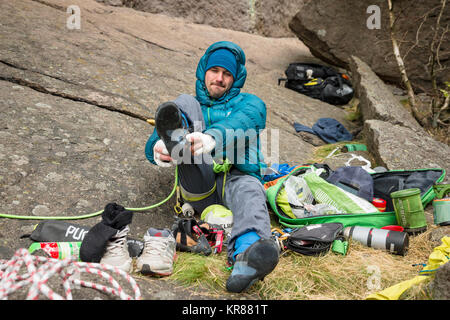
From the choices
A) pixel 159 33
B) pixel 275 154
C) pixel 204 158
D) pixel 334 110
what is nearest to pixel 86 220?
pixel 204 158

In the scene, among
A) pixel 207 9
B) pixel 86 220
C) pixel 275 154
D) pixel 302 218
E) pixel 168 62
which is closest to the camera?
pixel 86 220

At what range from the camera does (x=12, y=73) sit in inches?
139

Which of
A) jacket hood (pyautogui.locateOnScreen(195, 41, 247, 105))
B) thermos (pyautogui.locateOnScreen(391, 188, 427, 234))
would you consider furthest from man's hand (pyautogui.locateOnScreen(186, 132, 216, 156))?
thermos (pyautogui.locateOnScreen(391, 188, 427, 234))

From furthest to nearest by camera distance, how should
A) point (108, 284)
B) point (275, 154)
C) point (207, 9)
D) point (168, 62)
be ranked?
point (207, 9) → point (168, 62) → point (275, 154) → point (108, 284)

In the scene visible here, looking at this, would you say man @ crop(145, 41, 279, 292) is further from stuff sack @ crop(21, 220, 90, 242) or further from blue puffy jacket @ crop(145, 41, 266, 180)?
stuff sack @ crop(21, 220, 90, 242)

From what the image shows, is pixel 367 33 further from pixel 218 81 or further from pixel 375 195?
pixel 218 81

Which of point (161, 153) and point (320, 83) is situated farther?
point (320, 83)

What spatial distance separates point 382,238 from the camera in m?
2.49

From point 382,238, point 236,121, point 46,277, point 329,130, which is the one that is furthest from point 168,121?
point 329,130

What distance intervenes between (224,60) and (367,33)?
521cm

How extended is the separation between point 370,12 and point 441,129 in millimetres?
2756

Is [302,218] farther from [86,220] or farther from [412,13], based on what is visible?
[412,13]

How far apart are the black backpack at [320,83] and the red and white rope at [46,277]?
19.3ft

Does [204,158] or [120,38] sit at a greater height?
[120,38]
